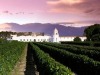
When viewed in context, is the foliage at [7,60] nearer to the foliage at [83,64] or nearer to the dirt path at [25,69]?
the dirt path at [25,69]

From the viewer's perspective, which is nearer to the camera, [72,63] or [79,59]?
[79,59]

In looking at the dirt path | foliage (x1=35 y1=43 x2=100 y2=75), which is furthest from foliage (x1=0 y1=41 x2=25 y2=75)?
foliage (x1=35 y1=43 x2=100 y2=75)

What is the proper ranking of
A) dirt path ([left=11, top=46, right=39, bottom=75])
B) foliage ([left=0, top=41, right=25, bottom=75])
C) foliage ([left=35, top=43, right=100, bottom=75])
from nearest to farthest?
foliage ([left=0, top=41, right=25, bottom=75]) → foliage ([left=35, top=43, right=100, bottom=75]) → dirt path ([left=11, top=46, right=39, bottom=75])

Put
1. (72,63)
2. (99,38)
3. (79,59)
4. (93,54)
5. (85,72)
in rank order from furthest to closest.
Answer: (99,38) < (93,54) < (72,63) < (79,59) < (85,72)

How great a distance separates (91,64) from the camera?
26234 mm

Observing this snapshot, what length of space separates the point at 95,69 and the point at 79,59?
20.1 ft

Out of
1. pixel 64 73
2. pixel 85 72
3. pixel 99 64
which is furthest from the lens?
pixel 85 72

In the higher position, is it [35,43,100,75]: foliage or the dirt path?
[35,43,100,75]: foliage

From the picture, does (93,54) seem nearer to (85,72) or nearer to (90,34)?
(85,72)

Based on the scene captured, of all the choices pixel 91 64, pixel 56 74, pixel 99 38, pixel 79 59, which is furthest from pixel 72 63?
pixel 99 38

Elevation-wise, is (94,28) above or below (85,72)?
above

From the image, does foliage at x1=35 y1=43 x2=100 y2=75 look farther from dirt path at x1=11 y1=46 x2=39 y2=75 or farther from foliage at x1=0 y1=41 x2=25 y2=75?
foliage at x1=0 y1=41 x2=25 y2=75

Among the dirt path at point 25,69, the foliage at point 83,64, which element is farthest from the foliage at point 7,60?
the foliage at point 83,64

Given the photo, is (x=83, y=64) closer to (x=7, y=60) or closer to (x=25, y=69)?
(x=7, y=60)
